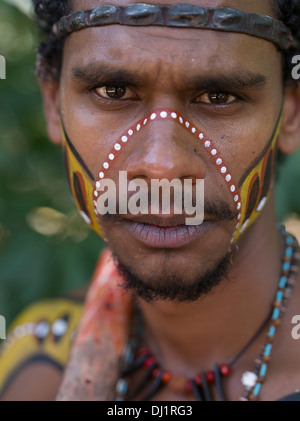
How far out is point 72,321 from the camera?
280 centimetres

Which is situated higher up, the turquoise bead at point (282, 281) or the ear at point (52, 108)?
the ear at point (52, 108)

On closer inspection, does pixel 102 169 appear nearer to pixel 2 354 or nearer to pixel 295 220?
pixel 2 354

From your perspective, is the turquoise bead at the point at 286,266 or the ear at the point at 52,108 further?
the ear at the point at 52,108

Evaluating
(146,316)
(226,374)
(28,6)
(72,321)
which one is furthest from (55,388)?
(28,6)

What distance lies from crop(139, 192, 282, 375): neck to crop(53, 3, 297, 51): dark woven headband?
0.72 metres

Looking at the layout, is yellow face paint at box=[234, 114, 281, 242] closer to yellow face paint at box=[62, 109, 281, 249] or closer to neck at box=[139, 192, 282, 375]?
yellow face paint at box=[62, 109, 281, 249]

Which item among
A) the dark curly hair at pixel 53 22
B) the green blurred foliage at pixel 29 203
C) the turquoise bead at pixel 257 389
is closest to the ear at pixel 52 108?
the dark curly hair at pixel 53 22

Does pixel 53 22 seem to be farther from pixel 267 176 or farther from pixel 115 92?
pixel 267 176

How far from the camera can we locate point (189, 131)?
6.24 feet

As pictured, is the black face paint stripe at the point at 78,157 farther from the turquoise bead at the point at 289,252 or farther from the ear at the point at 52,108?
the turquoise bead at the point at 289,252

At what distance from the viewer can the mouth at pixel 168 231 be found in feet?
6.35

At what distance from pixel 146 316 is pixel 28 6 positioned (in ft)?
6.68

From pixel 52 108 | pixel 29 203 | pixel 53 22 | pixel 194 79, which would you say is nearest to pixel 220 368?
pixel 194 79

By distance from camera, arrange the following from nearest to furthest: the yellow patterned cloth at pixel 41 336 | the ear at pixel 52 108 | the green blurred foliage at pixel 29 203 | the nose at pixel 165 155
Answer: the nose at pixel 165 155 < the ear at pixel 52 108 < the yellow patterned cloth at pixel 41 336 < the green blurred foliage at pixel 29 203
